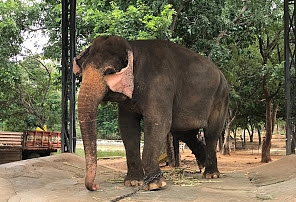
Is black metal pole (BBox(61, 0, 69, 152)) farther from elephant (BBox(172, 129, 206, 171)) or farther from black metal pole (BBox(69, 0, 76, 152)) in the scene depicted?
elephant (BBox(172, 129, 206, 171))

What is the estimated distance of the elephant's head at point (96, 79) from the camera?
509cm

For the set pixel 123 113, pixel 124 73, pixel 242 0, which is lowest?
pixel 123 113

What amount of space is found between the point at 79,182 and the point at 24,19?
1305 cm

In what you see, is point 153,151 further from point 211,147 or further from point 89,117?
point 211,147

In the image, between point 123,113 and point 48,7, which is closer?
point 123,113

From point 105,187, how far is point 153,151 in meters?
0.89

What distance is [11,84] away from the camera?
17.9 m

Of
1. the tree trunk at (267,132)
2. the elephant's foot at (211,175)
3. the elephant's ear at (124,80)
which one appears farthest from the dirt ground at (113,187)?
the tree trunk at (267,132)

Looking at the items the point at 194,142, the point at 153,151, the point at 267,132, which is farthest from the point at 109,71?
the point at 267,132

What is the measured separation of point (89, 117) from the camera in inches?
201

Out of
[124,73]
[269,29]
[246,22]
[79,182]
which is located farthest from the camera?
[269,29]

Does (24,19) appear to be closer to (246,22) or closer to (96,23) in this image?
(96,23)

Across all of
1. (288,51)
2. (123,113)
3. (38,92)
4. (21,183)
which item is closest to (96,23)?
(288,51)

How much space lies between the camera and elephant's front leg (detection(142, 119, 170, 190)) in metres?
5.72
